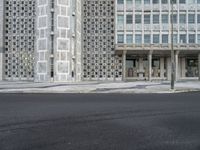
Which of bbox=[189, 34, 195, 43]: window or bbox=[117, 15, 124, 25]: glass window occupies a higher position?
bbox=[117, 15, 124, 25]: glass window

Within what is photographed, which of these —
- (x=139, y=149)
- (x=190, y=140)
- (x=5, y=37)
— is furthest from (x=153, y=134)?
(x=5, y=37)

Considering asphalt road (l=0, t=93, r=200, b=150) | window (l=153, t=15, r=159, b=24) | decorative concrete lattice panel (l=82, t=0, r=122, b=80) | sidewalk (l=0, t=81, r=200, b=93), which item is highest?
window (l=153, t=15, r=159, b=24)

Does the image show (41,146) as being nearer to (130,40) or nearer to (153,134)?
(153,134)

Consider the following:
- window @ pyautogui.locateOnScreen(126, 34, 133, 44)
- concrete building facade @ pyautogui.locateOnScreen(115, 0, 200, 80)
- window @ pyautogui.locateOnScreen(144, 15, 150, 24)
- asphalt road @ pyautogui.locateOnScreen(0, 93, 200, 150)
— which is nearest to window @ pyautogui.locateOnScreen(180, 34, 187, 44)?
concrete building facade @ pyautogui.locateOnScreen(115, 0, 200, 80)

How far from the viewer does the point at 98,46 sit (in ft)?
233

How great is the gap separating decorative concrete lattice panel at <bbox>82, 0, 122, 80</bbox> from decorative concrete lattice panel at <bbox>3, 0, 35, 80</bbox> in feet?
34.6

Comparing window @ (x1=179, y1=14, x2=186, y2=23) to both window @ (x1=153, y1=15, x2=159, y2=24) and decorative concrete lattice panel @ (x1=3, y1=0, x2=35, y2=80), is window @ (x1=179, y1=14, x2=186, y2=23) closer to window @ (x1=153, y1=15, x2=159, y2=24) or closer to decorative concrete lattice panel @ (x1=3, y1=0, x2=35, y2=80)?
window @ (x1=153, y1=15, x2=159, y2=24)

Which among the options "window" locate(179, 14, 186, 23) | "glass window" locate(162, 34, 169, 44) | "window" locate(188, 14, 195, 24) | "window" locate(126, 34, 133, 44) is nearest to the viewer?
"glass window" locate(162, 34, 169, 44)

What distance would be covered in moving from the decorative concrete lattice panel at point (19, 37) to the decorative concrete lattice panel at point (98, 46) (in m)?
10.5

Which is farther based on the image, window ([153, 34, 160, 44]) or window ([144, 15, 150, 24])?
window ([144, 15, 150, 24])

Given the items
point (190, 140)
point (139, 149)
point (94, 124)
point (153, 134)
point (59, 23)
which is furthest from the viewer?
point (59, 23)

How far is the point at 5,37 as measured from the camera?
233 feet

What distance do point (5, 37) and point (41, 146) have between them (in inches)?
2599

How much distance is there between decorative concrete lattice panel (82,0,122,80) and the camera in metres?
70.6
